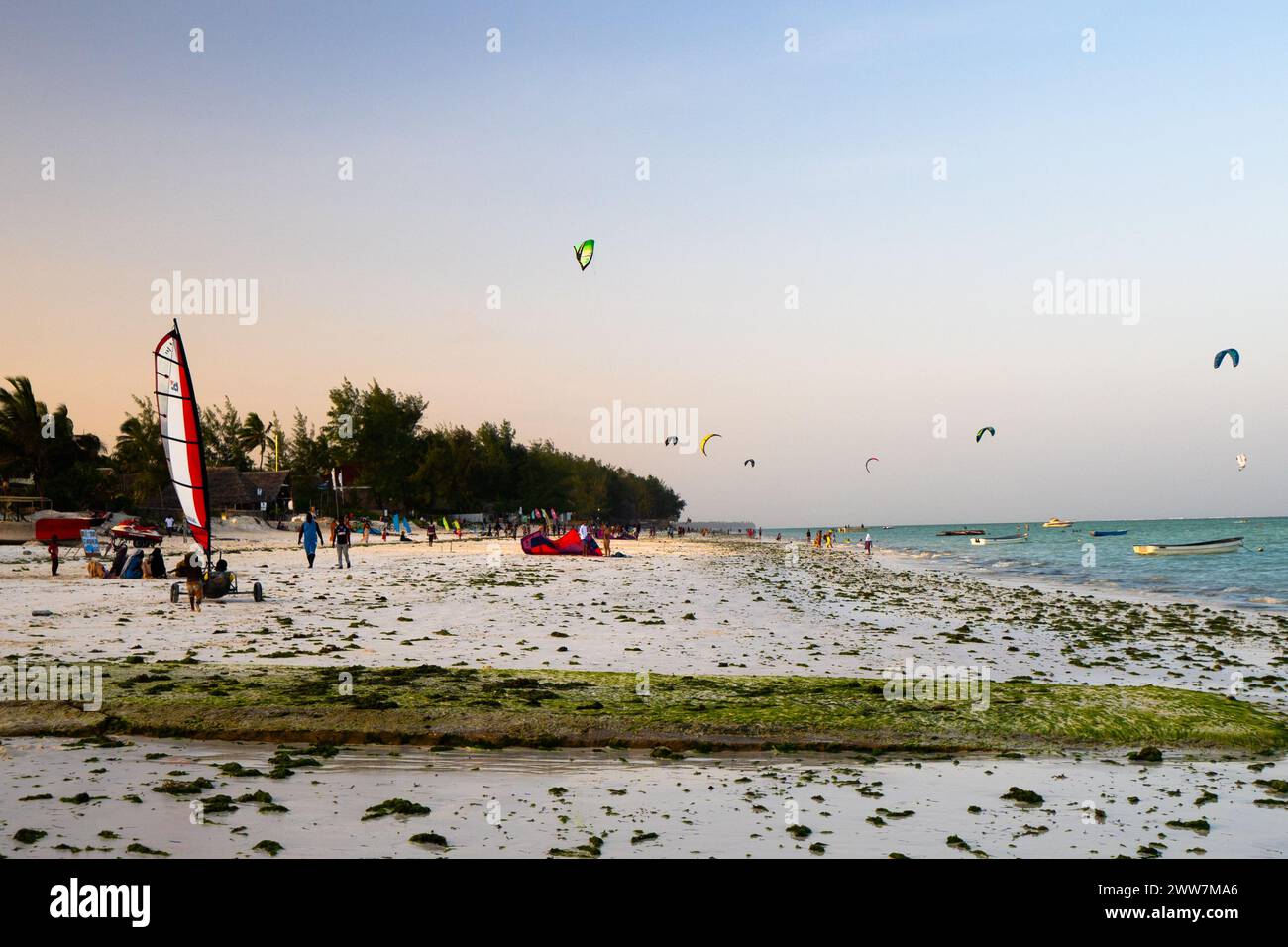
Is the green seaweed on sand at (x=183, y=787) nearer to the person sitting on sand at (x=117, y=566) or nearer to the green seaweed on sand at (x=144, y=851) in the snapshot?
the green seaweed on sand at (x=144, y=851)

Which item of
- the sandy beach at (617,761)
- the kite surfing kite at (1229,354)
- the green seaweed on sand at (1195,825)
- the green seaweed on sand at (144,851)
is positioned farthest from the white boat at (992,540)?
the green seaweed on sand at (144,851)

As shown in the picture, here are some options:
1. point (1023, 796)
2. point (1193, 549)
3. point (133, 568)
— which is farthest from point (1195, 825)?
point (1193, 549)

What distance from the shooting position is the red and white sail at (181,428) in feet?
67.8

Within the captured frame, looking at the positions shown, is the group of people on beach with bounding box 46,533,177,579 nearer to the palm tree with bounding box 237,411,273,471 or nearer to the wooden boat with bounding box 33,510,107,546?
the wooden boat with bounding box 33,510,107,546

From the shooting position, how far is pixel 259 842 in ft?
→ 19.3

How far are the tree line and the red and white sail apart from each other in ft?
192

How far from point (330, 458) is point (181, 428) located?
89391 mm

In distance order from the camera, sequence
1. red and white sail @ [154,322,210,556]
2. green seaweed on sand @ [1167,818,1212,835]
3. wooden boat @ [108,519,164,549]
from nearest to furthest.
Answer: green seaweed on sand @ [1167,818,1212,835] → red and white sail @ [154,322,210,556] → wooden boat @ [108,519,164,549]

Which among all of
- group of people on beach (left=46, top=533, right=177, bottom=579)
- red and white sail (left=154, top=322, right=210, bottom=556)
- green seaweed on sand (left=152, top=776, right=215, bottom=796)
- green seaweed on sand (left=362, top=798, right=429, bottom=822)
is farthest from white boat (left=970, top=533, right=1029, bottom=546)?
green seaweed on sand (left=152, top=776, right=215, bottom=796)

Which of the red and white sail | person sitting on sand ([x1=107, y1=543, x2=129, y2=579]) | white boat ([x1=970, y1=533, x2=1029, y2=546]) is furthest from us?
white boat ([x1=970, y1=533, x2=1029, y2=546])

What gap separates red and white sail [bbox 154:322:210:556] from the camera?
67.8ft

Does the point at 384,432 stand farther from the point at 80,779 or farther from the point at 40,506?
the point at 80,779

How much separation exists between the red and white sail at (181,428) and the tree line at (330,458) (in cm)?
5856
